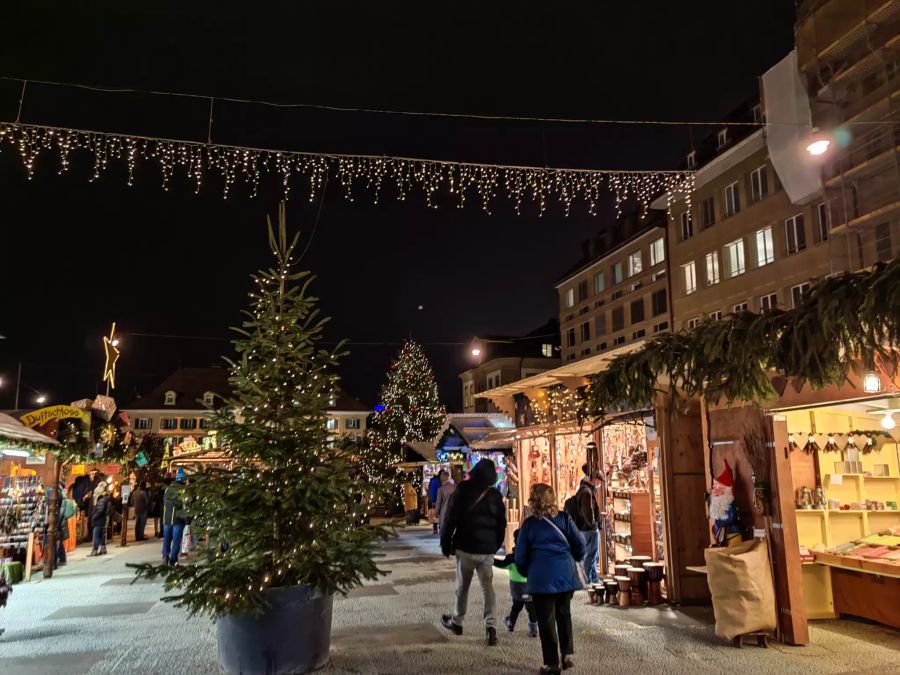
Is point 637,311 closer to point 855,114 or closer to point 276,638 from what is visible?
point 855,114

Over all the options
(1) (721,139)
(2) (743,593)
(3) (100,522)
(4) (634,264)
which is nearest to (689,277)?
(1) (721,139)

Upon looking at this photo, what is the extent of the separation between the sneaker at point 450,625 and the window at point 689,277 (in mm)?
24767

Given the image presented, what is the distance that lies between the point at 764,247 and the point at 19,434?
929 inches

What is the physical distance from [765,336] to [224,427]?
200 inches

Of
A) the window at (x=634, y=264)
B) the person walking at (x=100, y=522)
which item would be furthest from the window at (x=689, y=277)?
the person walking at (x=100, y=522)

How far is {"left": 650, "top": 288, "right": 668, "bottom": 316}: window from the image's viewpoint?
37656 millimetres

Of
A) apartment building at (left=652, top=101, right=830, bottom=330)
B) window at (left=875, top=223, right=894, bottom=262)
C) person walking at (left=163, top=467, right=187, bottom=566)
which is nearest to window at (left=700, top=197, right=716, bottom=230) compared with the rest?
apartment building at (left=652, top=101, right=830, bottom=330)

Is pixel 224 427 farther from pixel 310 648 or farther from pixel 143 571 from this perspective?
pixel 310 648

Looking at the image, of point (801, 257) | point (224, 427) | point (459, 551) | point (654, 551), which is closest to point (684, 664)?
point (459, 551)

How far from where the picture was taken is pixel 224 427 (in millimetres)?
6770

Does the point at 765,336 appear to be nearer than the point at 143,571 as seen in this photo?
Yes

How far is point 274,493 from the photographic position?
21.5ft

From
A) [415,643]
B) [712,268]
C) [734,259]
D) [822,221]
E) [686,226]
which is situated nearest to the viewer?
[415,643]

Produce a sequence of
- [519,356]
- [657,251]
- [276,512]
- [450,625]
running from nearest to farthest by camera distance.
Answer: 1. [276,512]
2. [450,625]
3. [657,251]
4. [519,356]
